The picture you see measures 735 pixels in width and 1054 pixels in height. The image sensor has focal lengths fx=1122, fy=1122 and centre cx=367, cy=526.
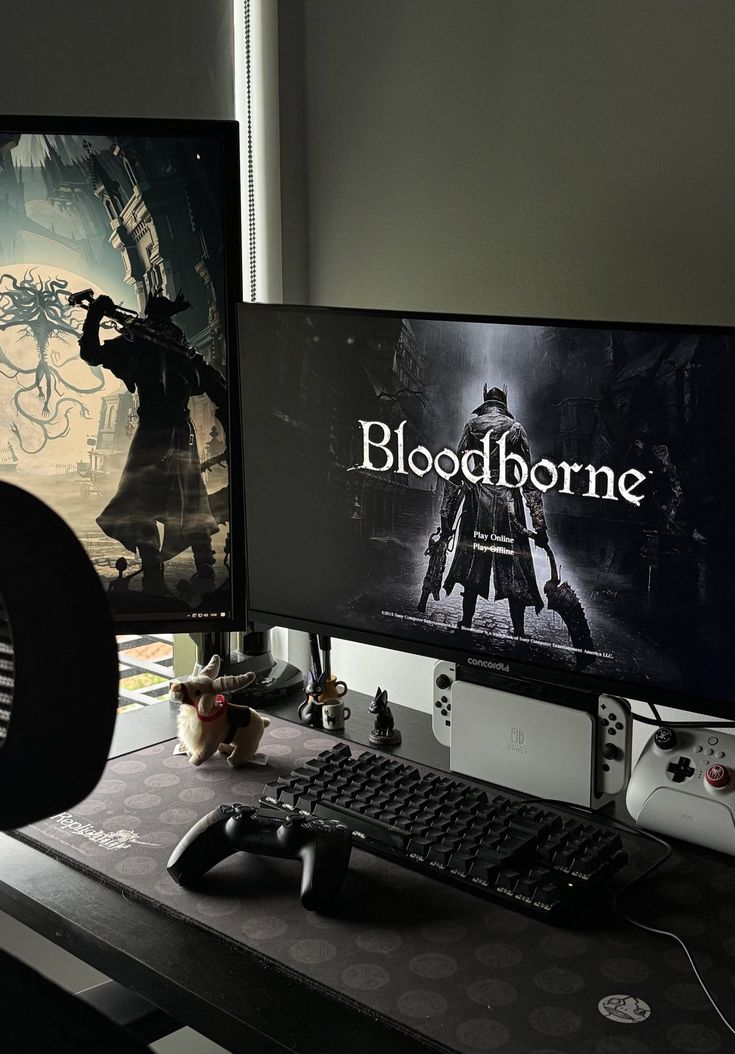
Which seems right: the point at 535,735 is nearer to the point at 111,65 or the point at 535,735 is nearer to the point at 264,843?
the point at 264,843

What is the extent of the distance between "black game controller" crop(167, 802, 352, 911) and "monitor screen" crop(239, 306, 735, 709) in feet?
0.95

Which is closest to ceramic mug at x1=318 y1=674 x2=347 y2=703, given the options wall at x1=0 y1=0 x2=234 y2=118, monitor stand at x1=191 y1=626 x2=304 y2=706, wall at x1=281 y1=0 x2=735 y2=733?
monitor stand at x1=191 y1=626 x2=304 y2=706

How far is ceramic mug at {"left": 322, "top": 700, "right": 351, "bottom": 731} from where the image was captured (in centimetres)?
145

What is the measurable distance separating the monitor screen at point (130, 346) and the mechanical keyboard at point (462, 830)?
0.33 metres

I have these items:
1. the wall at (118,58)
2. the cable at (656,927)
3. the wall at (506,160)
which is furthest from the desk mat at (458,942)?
the wall at (118,58)

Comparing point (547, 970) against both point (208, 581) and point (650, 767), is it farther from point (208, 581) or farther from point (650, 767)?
point (208, 581)

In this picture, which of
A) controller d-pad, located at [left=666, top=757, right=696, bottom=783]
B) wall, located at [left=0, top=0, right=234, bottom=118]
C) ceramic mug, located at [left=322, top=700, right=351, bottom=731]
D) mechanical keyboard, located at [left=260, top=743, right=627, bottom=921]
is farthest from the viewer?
wall, located at [left=0, top=0, right=234, bottom=118]

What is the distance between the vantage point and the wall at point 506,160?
4.51 feet

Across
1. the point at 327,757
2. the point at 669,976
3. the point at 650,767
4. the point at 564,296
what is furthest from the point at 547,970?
the point at 564,296

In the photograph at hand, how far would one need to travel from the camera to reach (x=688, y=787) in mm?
1146

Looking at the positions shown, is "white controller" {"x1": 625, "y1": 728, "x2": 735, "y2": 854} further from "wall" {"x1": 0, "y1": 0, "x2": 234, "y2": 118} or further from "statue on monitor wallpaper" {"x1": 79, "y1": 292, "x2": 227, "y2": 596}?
"wall" {"x1": 0, "y1": 0, "x2": 234, "y2": 118}

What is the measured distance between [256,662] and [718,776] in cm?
70

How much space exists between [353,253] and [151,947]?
1.19 m

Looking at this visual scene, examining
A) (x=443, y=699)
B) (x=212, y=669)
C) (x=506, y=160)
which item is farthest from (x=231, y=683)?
(x=506, y=160)
